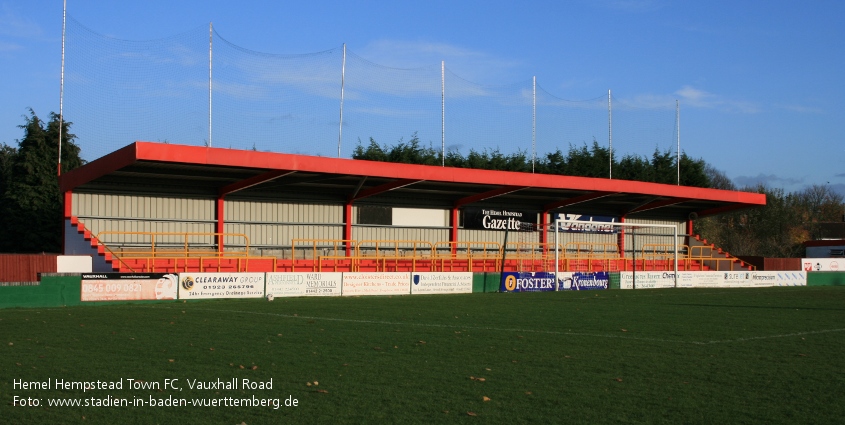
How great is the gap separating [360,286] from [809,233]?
249 ft

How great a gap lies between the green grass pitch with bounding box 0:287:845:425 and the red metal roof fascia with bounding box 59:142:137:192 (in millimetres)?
8489

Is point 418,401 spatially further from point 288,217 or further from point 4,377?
point 288,217

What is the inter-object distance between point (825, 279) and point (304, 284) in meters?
32.3

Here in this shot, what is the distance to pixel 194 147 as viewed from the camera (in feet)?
93.0

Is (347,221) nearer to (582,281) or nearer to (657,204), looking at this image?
(582,281)

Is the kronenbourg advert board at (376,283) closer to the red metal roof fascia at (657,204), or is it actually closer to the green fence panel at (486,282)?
the green fence panel at (486,282)

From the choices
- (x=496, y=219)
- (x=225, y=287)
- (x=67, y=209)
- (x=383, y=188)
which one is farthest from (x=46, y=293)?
(x=496, y=219)

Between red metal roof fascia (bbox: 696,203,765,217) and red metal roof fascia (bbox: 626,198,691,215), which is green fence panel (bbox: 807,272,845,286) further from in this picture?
red metal roof fascia (bbox: 626,198,691,215)

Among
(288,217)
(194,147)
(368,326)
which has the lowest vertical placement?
(368,326)

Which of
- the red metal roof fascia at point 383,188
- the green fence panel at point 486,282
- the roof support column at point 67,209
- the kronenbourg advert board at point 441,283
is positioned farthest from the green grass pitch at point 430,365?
the red metal roof fascia at point 383,188

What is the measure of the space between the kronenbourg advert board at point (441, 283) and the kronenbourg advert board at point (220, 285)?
6.45 meters

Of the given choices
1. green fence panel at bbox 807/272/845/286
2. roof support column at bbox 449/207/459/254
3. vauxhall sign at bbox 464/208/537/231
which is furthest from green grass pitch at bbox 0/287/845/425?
green fence panel at bbox 807/272/845/286

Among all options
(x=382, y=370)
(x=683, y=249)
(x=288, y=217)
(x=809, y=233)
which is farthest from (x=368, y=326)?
(x=809, y=233)

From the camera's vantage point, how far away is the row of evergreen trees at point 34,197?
164 feet
